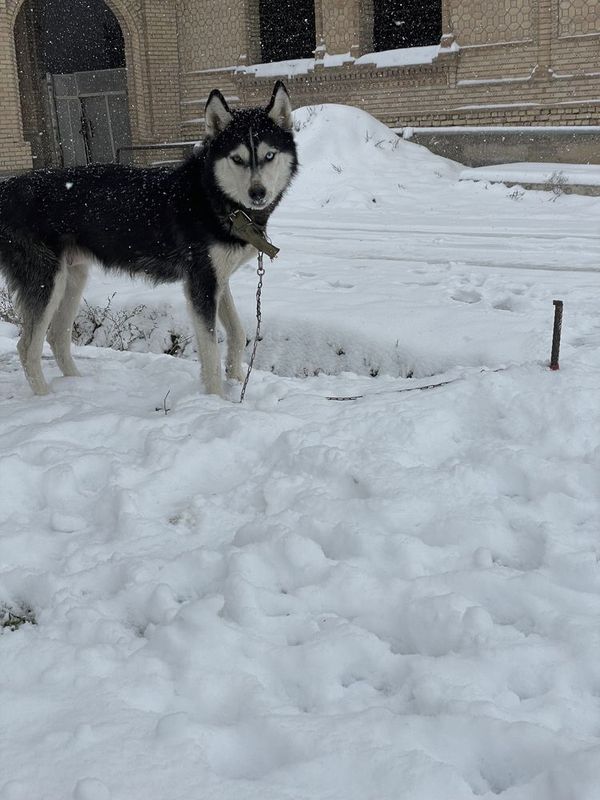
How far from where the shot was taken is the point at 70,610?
245cm

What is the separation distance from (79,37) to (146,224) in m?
19.5

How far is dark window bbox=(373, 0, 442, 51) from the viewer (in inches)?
653

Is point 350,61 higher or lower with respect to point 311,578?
higher

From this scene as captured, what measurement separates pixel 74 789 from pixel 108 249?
3.29 meters

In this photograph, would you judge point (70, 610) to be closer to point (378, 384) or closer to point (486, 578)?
point (486, 578)

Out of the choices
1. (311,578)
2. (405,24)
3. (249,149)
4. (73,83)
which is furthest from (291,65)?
Result: (311,578)

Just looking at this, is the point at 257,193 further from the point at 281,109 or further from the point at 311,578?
the point at 311,578

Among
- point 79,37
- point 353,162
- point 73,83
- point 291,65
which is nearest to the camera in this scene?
point 353,162

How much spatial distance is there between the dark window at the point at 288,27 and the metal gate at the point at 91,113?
4340mm

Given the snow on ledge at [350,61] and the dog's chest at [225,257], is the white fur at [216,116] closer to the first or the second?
the dog's chest at [225,257]

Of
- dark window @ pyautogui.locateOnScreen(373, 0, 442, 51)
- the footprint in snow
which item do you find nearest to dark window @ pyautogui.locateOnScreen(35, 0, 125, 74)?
dark window @ pyautogui.locateOnScreen(373, 0, 442, 51)

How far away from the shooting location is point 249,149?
4180mm

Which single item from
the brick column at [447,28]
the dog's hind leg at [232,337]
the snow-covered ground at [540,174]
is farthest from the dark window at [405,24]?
the dog's hind leg at [232,337]

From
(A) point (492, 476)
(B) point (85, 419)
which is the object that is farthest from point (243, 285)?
(A) point (492, 476)
